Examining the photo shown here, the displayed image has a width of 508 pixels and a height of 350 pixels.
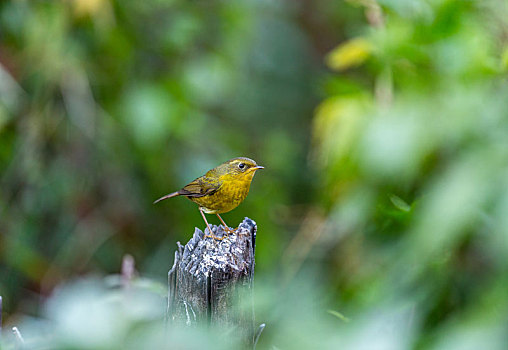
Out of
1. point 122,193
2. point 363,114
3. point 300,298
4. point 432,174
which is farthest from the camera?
point 122,193

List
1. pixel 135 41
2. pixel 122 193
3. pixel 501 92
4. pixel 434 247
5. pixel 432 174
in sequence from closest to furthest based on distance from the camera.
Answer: pixel 434 247 → pixel 501 92 → pixel 432 174 → pixel 135 41 → pixel 122 193

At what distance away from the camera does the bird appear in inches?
71.7

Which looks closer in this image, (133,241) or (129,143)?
(129,143)

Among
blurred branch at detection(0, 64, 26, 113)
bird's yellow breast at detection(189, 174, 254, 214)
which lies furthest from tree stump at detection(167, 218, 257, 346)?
blurred branch at detection(0, 64, 26, 113)

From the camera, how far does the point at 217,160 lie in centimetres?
411

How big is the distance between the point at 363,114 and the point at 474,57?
Result: 75cm

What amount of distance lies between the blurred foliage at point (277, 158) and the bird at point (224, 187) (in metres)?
0.31

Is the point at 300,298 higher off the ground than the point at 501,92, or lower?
lower

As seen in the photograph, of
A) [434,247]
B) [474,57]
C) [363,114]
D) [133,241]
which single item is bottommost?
[434,247]

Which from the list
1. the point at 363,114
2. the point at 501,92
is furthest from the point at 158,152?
the point at 501,92

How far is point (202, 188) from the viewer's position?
6.11ft

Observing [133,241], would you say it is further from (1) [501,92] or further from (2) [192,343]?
(2) [192,343]

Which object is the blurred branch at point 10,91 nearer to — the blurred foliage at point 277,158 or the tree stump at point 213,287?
the blurred foliage at point 277,158

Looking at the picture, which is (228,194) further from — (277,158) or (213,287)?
(277,158)
